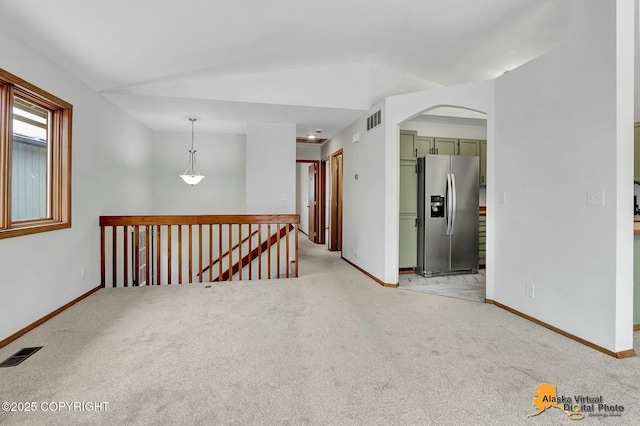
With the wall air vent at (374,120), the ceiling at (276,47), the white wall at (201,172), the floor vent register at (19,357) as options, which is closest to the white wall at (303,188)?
the white wall at (201,172)

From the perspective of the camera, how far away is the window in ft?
8.07

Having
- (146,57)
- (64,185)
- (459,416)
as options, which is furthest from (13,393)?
(146,57)

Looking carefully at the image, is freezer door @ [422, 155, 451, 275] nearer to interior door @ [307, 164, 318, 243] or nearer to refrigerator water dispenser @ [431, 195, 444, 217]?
refrigerator water dispenser @ [431, 195, 444, 217]

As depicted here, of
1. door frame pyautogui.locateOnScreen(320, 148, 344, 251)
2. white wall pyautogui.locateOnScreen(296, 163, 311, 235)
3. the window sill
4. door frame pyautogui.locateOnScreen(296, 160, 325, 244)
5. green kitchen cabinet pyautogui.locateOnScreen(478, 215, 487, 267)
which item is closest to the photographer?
the window sill

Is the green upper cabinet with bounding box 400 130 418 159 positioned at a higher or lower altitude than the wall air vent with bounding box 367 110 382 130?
lower

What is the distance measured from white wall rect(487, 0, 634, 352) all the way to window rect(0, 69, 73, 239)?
14.1 ft

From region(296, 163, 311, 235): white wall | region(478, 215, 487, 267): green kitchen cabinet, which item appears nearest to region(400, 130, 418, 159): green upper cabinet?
region(478, 215, 487, 267): green kitchen cabinet

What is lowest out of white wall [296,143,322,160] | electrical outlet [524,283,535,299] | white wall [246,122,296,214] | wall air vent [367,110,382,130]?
electrical outlet [524,283,535,299]

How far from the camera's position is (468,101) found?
3473mm

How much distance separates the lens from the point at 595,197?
2.34m

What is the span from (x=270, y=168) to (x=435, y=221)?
2.71m

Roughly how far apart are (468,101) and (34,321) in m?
4.65

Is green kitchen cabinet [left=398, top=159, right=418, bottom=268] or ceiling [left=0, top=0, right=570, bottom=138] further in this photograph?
green kitchen cabinet [left=398, top=159, right=418, bottom=268]

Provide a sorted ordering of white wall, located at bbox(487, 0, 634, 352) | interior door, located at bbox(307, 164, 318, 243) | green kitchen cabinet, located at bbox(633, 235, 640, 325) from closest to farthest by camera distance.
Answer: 1. white wall, located at bbox(487, 0, 634, 352)
2. green kitchen cabinet, located at bbox(633, 235, 640, 325)
3. interior door, located at bbox(307, 164, 318, 243)
